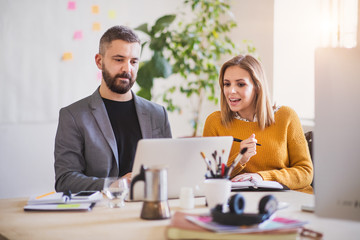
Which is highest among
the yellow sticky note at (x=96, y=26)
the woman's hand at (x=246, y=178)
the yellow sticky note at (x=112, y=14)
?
the yellow sticky note at (x=112, y=14)

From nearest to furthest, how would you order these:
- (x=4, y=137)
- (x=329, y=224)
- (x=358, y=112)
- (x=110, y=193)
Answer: (x=358, y=112), (x=329, y=224), (x=110, y=193), (x=4, y=137)

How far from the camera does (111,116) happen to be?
2.29 metres

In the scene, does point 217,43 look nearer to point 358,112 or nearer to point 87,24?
point 87,24

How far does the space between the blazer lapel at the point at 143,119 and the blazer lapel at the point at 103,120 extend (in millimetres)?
192

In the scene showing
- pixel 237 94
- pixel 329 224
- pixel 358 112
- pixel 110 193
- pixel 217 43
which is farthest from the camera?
pixel 217 43

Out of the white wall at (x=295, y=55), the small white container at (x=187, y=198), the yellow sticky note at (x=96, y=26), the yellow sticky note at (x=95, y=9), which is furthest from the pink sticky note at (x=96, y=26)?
the small white container at (x=187, y=198)

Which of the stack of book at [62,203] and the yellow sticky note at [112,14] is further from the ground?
the yellow sticky note at [112,14]

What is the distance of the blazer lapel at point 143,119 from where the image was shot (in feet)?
7.53

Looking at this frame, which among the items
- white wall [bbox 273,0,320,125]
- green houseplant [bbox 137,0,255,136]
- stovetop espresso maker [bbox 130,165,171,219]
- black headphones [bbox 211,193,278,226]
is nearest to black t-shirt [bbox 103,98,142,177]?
stovetop espresso maker [bbox 130,165,171,219]

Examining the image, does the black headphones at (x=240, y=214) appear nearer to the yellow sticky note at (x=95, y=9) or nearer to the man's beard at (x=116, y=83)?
the man's beard at (x=116, y=83)

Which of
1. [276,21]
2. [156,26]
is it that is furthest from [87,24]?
[276,21]

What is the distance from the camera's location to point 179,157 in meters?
1.59

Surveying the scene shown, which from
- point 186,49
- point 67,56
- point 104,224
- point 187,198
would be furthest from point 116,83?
point 67,56

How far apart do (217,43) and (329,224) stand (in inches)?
105
